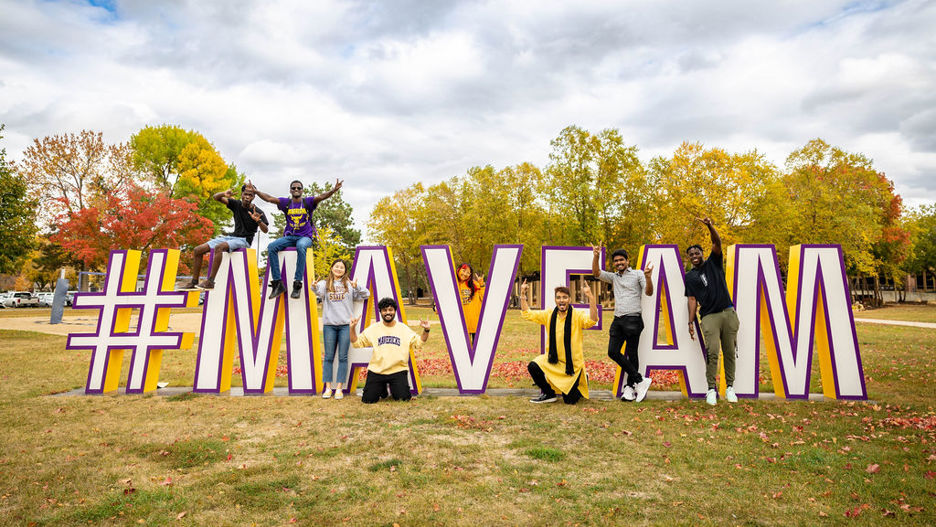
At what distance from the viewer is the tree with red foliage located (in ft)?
82.8

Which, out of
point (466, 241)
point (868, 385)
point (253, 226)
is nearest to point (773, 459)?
point (868, 385)

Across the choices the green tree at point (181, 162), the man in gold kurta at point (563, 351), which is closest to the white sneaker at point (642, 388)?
the man in gold kurta at point (563, 351)

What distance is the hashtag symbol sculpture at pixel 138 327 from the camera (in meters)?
8.86

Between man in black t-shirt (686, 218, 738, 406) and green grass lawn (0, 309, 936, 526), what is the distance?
52 cm

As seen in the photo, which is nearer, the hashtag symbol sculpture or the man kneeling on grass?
the man kneeling on grass

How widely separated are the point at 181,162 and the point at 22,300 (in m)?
20.8

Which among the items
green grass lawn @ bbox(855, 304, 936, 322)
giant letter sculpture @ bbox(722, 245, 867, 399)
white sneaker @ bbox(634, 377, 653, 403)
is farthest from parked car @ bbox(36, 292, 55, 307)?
green grass lawn @ bbox(855, 304, 936, 322)

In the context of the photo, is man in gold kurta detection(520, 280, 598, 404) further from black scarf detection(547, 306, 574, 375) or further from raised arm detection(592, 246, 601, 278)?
raised arm detection(592, 246, 601, 278)

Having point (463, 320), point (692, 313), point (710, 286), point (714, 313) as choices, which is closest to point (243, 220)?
point (463, 320)

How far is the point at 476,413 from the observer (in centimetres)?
738

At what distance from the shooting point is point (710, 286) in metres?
8.08

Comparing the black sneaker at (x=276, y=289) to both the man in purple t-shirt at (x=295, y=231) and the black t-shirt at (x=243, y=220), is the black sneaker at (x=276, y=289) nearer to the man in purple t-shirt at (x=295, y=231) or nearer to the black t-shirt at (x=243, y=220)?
the man in purple t-shirt at (x=295, y=231)

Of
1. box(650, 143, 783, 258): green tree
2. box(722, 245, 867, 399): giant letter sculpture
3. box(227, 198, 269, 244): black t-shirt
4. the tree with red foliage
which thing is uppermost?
box(650, 143, 783, 258): green tree

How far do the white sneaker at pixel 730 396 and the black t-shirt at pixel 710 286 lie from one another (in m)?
1.25
